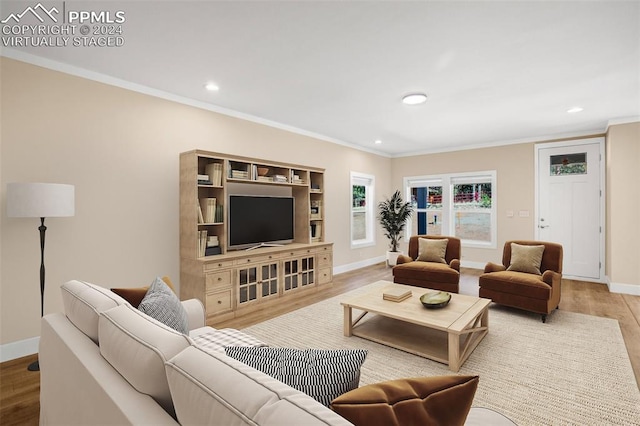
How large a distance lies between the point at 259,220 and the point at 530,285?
3.44 metres

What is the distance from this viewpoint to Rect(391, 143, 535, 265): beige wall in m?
5.98

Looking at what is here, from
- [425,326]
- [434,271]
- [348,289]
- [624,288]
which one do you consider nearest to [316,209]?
[348,289]

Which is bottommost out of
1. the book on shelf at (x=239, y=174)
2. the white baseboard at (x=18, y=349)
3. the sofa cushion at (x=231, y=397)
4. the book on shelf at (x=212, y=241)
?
the white baseboard at (x=18, y=349)

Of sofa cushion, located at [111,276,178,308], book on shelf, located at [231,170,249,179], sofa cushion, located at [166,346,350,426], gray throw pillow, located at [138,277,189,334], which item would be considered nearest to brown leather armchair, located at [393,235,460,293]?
book on shelf, located at [231,170,249,179]

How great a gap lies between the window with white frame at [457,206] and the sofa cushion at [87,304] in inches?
262

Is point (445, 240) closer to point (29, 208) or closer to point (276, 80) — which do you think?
point (276, 80)

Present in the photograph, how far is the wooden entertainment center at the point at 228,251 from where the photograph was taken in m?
3.61

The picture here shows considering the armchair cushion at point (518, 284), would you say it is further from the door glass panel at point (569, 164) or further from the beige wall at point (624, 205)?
the door glass panel at point (569, 164)

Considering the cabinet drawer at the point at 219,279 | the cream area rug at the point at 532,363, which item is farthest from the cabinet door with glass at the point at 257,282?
the cream area rug at the point at 532,363

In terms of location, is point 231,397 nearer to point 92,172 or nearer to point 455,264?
point 92,172

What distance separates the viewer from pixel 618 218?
4730 millimetres

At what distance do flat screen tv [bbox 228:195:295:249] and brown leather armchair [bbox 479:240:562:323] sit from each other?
9.31 ft

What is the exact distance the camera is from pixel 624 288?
15.4 feet

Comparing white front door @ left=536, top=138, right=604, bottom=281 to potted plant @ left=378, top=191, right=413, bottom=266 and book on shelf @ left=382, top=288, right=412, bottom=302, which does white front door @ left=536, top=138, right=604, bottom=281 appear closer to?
potted plant @ left=378, top=191, right=413, bottom=266
